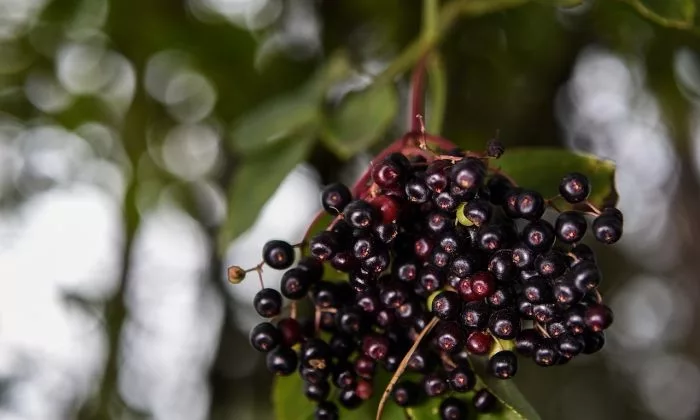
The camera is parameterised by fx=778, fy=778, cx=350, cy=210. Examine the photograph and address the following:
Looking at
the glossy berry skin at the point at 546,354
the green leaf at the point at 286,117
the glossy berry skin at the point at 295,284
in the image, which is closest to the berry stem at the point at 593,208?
the glossy berry skin at the point at 546,354

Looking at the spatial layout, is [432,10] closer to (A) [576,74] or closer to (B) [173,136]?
(A) [576,74]

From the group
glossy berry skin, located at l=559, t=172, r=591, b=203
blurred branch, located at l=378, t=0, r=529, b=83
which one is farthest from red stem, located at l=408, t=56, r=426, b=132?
glossy berry skin, located at l=559, t=172, r=591, b=203

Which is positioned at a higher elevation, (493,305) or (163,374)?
(493,305)

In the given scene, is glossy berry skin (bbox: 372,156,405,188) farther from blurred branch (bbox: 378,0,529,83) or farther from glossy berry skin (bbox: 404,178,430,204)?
blurred branch (bbox: 378,0,529,83)

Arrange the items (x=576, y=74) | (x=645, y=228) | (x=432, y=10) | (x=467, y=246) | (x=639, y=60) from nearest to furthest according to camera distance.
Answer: (x=467, y=246) < (x=432, y=10) < (x=639, y=60) < (x=576, y=74) < (x=645, y=228)

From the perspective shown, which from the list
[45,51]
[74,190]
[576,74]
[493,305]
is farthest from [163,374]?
[493,305]

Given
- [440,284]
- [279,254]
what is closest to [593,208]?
[440,284]
